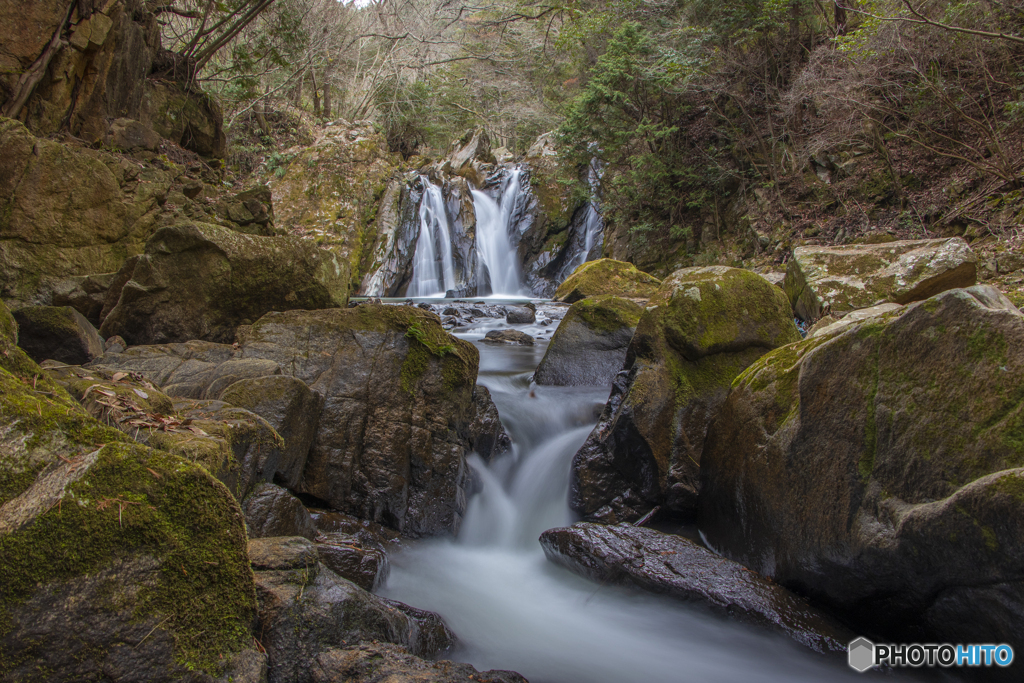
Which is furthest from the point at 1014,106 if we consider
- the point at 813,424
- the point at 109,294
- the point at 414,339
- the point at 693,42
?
the point at 109,294

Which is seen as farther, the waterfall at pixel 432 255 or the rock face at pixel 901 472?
the waterfall at pixel 432 255

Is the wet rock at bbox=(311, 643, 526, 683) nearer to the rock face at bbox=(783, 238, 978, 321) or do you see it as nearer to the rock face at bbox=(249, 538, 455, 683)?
the rock face at bbox=(249, 538, 455, 683)

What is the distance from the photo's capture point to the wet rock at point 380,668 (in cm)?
177

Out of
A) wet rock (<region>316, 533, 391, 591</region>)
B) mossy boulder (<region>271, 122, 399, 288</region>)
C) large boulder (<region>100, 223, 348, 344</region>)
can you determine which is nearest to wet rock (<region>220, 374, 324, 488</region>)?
wet rock (<region>316, 533, 391, 591</region>)

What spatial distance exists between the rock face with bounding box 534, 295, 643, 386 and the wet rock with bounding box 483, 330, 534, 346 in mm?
2500

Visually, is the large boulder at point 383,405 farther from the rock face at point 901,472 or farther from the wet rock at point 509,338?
the wet rock at point 509,338

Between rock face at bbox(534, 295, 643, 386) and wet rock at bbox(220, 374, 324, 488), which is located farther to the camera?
rock face at bbox(534, 295, 643, 386)

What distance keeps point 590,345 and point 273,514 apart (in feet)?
16.3

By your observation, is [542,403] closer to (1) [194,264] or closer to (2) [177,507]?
(1) [194,264]

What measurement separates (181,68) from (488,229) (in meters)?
10.4

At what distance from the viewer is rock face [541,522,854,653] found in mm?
3082

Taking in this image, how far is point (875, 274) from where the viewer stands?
766 cm

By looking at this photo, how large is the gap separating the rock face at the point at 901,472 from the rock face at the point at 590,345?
11.3ft

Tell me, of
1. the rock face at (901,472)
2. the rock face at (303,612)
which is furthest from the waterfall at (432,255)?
the rock face at (303,612)
